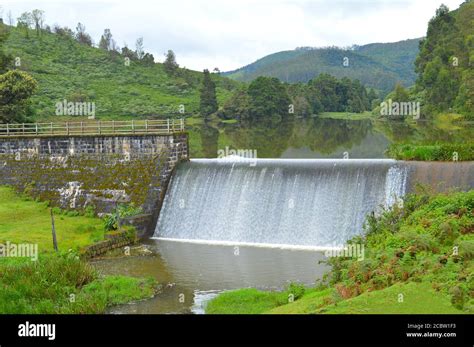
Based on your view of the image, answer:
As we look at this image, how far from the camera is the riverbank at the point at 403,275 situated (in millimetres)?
13430

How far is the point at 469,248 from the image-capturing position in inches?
606

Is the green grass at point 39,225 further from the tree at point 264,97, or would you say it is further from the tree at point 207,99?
the tree at point 207,99

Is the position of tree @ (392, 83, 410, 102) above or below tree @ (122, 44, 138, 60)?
below

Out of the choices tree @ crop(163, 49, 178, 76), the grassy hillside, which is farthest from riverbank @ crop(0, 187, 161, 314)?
tree @ crop(163, 49, 178, 76)

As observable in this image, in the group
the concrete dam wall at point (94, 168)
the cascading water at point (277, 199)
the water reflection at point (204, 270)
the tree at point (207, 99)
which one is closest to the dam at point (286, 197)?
the cascading water at point (277, 199)

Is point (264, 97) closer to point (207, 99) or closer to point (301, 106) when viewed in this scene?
point (207, 99)

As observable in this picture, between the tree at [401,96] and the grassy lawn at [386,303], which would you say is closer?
the grassy lawn at [386,303]

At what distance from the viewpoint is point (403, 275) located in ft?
49.6

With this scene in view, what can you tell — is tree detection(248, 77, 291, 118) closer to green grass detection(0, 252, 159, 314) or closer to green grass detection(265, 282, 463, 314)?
green grass detection(0, 252, 159, 314)

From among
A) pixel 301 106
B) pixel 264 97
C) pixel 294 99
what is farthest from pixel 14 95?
pixel 294 99

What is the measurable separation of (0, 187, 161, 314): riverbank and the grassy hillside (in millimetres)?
52917

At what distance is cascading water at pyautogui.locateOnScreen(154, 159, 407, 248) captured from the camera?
2722 centimetres

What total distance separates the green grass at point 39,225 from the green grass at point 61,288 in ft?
15.7
